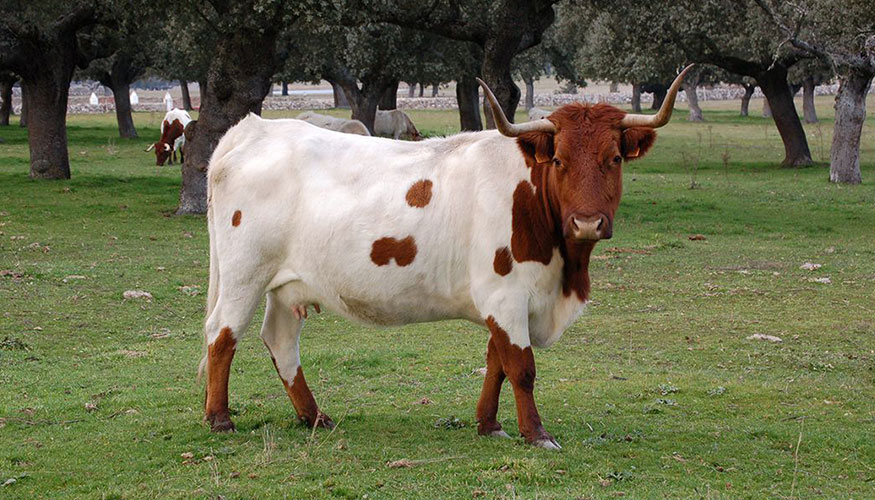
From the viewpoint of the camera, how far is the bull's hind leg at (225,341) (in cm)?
798

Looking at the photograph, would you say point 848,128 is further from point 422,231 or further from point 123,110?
point 123,110

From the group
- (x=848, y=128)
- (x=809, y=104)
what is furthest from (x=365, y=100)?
(x=809, y=104)

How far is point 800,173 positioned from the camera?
103 ft

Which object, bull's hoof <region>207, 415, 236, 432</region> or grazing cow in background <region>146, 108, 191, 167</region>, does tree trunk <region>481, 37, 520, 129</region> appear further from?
bull's hoof <region>207, 415, 236, 432</region>

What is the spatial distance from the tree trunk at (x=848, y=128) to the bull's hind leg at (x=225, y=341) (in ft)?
70.5

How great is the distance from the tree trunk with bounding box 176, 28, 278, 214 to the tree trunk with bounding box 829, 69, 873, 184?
45.4 feet

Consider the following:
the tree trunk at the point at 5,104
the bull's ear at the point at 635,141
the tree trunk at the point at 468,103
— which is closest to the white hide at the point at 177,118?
the tree trunk at the point at 468,103

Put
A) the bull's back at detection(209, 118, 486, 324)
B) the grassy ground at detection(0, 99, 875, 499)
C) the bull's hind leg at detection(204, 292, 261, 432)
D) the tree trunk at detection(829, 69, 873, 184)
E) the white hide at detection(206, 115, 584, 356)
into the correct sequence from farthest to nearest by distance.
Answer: the tree trunk at detection(829, 69, 873, 184) → the bull's hind leg at detection(204, 292, 261, 432) → the bull's back at detection(209, 118, 486, 324) → the white hide at detection(206, 115, 584, 356) → the grassy ground at detection(0, 99, 875, 499)

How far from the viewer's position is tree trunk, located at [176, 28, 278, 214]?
2084 centimetres

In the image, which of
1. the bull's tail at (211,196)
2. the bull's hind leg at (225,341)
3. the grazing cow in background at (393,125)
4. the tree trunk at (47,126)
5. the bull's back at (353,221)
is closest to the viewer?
the bull's back at (353,221)

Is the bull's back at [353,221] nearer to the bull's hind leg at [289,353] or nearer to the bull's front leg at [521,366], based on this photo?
the bull's hind leg at [289,353]

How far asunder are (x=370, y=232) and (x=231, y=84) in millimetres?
13976

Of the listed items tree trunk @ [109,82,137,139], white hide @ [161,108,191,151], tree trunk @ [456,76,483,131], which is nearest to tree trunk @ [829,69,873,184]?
tree trunk @ [456,76,483,131]

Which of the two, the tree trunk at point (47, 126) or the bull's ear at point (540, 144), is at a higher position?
the bull's ear at point (540, 144)
